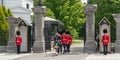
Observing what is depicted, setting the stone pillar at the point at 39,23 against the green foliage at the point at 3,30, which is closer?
the stone pillar at the point at 39,23

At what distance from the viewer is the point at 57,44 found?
30.7 meters

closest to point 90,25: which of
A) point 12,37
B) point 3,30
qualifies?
point 12,37

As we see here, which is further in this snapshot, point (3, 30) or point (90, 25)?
point (3, 30)

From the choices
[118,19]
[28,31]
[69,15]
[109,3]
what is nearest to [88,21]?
[118,19]

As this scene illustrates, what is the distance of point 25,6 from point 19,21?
1420 inches

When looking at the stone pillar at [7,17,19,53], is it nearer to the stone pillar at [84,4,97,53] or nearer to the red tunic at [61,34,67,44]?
the red tunic at [61,34,67,44]

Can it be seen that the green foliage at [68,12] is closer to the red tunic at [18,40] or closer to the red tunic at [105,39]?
the red tunic at [18,40]

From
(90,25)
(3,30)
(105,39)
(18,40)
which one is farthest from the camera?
(3,30)

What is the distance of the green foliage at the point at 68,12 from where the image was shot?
63188 mm

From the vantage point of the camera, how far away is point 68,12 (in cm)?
6359

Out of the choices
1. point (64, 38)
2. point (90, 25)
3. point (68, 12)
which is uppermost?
point (68, 12)

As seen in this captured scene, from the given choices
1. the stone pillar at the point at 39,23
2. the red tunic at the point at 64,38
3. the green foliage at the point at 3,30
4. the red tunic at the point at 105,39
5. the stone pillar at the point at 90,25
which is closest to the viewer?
the red tunic at the point at 105,39

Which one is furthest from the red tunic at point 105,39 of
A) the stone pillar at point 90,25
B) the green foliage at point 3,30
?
the green foliage at point 3,30

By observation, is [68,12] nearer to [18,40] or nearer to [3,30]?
[3,30]
